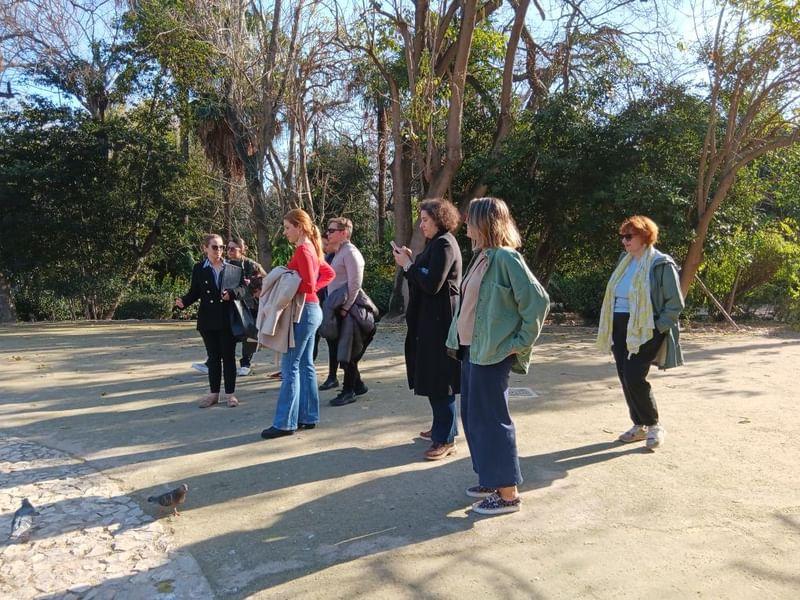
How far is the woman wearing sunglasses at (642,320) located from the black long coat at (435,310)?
1.34 meters

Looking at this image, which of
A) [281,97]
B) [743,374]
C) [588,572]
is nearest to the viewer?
[588,572]

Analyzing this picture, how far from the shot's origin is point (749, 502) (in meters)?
3.79

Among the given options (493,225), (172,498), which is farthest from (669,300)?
(172,498)

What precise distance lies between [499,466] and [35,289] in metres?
17.4

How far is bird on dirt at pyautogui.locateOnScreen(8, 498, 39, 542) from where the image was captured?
3387 mm

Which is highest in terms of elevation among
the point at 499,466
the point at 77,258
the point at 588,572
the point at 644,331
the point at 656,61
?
the point at 656,61

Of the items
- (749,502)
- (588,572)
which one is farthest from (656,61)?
(588,572)

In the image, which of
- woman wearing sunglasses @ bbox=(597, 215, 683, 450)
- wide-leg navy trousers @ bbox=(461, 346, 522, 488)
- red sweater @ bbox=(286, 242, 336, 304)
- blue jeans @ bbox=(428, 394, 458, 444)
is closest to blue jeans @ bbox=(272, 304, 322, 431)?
red sweater @ bbox=(286, 242, 336, 304)

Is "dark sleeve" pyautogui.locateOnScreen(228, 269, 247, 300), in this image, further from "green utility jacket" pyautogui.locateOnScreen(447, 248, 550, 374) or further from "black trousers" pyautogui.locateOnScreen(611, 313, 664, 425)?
"black trousers" pyautogui.locateOnScreen(611, 313, 664, 425)

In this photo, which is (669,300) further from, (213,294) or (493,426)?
(213,294)

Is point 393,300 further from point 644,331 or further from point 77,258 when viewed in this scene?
point 644,331

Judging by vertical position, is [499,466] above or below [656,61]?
below

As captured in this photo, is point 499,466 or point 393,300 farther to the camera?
point 393,300

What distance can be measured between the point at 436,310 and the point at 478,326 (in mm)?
986
